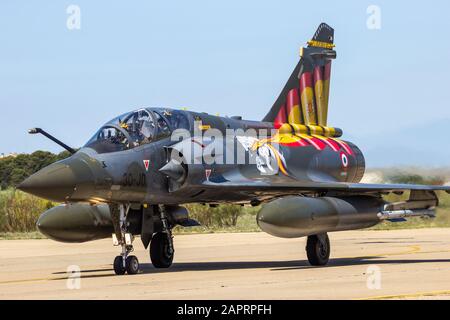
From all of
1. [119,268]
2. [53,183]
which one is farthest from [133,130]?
[119,268]

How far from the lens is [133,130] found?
56.2 feet

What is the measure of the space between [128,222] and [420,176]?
340 inches

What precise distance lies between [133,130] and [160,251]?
3.07 metres

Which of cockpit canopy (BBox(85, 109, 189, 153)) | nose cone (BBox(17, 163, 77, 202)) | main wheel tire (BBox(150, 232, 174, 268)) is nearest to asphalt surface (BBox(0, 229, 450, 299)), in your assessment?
main wheel tire (BBox(150, 232, 174, 268))

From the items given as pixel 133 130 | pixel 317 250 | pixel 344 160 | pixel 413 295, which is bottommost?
pixel 317 250

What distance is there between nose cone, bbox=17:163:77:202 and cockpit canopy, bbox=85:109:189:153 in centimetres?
121

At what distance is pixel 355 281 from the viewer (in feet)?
47.3

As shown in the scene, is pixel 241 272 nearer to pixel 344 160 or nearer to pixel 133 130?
pixel 133 130

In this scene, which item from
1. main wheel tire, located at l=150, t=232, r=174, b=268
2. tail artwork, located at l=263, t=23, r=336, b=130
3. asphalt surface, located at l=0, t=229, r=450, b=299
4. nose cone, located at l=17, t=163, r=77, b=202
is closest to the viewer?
asphalt surface, located at l=0, t=229, r=450, b=299

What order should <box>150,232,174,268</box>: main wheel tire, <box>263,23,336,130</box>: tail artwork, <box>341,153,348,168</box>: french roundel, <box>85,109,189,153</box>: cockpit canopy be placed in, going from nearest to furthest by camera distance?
<box>85,109,189,153</box>: cockpit canopy, <box>150,232,174,268</box>: main wheel tire, <box>341,153,348,168</box>: french roundel, <box>263,23,336,130</box>: tail artwork

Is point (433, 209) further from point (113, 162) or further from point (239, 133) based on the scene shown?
point (113, 162)

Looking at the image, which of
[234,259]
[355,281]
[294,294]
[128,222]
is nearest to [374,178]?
[234,259]

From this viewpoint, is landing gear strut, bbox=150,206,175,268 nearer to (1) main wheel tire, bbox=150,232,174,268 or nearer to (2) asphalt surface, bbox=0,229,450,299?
(1) main wheel tire, bbox=150,232,174,268

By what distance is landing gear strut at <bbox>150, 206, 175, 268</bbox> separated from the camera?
19000 millimetres
